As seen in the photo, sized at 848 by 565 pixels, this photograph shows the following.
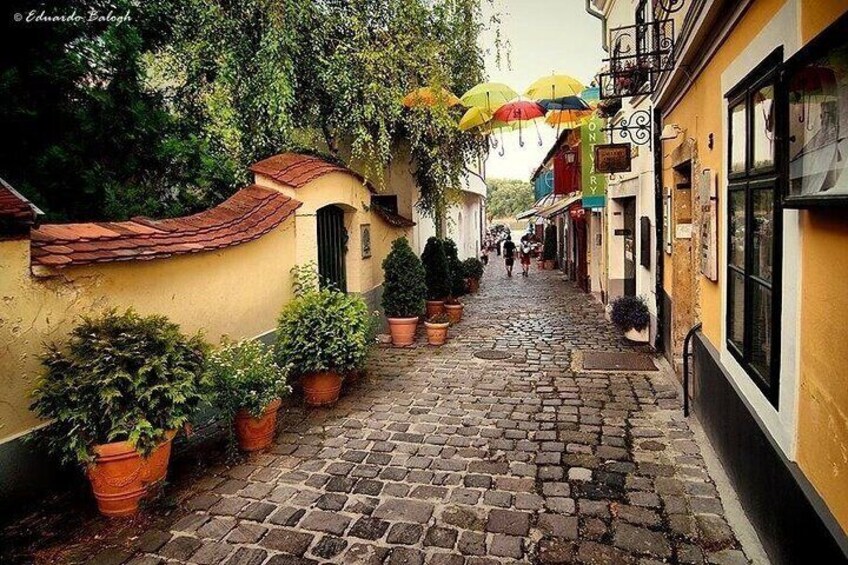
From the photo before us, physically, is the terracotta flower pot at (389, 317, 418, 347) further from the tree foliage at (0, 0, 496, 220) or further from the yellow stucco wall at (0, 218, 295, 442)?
the tree foliage at (0, 0, 496, 220)

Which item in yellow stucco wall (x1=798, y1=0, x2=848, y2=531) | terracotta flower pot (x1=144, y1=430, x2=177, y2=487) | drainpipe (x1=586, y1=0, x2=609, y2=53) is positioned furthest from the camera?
drainpipe (x1=586, y1=0, x2=609, y2=53)

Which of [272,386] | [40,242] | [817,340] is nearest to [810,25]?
[817,340]

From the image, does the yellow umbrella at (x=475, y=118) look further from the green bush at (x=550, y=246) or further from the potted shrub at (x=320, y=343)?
the green bush at (x=550, y=246)

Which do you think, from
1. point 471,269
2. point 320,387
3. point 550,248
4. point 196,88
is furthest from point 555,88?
point 550,248

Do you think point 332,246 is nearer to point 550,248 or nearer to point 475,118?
point 475,118

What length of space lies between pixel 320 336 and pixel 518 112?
21.4 feet

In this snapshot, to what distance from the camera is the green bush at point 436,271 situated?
38.7 feet

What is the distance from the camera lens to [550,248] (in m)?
28.6

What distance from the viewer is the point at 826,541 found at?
227cm

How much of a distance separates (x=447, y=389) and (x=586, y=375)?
208 centimetres

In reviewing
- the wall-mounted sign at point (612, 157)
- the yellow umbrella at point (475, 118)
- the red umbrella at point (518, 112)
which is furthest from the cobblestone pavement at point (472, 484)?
the red umbrella at point (518, 112)

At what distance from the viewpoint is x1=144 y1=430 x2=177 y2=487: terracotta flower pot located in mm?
3930

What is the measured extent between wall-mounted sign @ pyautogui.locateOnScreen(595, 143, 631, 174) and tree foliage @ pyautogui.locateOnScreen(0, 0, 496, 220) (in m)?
2.67

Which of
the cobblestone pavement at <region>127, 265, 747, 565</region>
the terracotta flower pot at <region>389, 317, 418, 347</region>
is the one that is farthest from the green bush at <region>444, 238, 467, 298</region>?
the cobblestone pavement at <region>127, 265, 747, 565</region>
